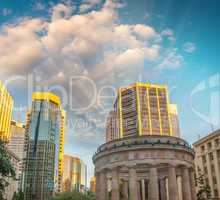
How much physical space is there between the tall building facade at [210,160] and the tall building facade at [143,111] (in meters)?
87.8

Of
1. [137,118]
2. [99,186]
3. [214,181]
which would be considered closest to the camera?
[99,186]

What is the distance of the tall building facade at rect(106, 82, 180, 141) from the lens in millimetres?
184000

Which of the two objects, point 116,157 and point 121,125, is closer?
point 116,157

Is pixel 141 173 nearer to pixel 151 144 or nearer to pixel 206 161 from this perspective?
pixel 151 144

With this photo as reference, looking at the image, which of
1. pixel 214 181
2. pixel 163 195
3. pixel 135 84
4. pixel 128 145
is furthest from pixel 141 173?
pixel 135 84

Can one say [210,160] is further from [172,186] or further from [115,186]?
[115,186]

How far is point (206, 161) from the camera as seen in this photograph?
88.4 meters

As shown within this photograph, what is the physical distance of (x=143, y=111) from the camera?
611ft

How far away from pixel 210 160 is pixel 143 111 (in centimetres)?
10082

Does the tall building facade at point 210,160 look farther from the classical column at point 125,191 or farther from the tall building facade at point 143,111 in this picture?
the tall building facade at point 143,111

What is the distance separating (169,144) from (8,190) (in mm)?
102359

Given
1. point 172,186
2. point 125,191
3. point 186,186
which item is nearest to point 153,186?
point 172,186

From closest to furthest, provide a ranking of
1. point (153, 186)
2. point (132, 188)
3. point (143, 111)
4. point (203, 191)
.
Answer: point (153, 186), point (132, 188), point (203, 191), point (143, 111)

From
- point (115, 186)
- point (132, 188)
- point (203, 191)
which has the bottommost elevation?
point (203, 191)
